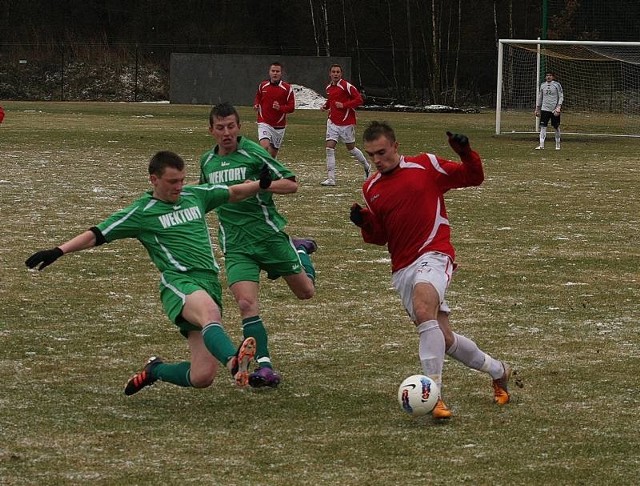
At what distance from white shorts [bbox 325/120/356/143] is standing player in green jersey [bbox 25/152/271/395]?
13065 millimetres

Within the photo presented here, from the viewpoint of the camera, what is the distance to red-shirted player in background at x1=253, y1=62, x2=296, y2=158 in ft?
65.7

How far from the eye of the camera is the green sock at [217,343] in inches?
251

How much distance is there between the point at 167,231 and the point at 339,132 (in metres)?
13.6

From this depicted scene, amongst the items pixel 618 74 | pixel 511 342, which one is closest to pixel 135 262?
pixel 511 342

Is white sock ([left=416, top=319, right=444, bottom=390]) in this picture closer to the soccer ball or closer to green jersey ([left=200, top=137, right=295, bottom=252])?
the soccer ball

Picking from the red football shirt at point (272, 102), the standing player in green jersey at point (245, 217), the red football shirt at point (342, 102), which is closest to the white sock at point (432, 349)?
the standing player in green jersey at point (245, 217)

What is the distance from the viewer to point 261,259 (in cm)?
772

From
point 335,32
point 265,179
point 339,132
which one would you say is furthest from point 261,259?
point 335,32

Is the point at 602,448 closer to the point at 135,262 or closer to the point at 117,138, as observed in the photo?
the point at 135,262

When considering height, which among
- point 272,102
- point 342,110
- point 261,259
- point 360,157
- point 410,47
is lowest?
point 410,47

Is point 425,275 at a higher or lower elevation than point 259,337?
higher

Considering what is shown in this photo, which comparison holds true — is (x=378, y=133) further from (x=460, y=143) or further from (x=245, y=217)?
(x=245, y=217)

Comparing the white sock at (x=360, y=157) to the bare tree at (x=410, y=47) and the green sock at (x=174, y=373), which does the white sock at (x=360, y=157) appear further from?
the bare tree at (x=410, y=47)

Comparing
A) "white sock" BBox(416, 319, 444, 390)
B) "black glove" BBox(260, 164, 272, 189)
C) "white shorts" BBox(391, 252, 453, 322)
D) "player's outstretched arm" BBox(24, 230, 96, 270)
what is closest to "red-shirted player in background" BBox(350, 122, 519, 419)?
"white shorts" BBox(391, 252, 453, 322)
